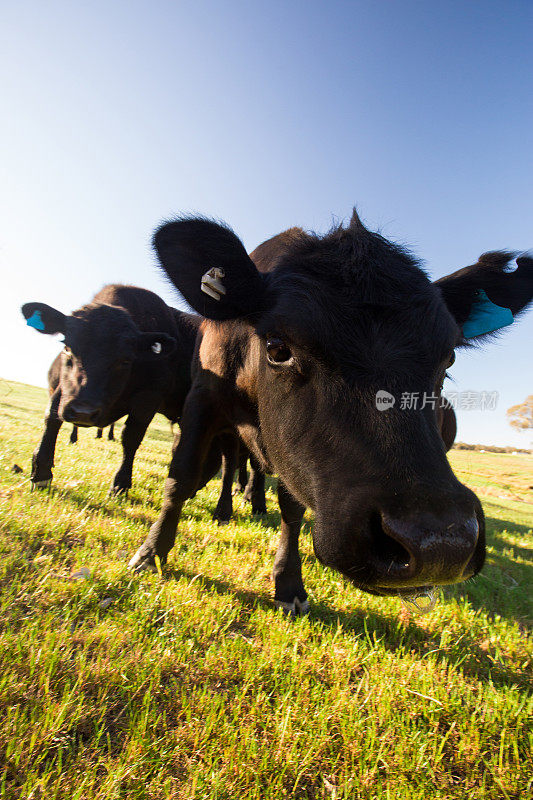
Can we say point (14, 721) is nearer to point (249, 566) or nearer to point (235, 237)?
point (249, 566)

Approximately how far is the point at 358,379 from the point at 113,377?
4274mm

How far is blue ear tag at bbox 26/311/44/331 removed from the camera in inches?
220

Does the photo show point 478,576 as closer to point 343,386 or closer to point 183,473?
point 183,473

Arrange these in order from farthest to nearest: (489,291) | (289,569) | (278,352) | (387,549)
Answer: (489,291) → (289,569) → (278,352) → (387,549)

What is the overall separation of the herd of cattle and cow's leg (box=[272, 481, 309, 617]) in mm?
11

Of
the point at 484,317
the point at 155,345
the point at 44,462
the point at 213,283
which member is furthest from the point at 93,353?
the point at 484,317

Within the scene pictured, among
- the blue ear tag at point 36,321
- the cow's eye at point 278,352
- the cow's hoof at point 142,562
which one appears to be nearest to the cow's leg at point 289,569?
the cow's hoof at point 142,562

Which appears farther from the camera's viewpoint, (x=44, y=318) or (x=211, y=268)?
(x=44, y=318)

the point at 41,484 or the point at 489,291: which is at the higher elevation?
the point at 489,291

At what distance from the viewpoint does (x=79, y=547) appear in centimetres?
302

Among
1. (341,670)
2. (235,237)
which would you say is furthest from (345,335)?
(341,670)

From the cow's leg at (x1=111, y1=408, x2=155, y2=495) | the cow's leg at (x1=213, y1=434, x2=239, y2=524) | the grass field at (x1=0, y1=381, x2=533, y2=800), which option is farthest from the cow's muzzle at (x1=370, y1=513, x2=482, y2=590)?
the cow's leg at (x1=111, y1=408, x2=155, y2=495)

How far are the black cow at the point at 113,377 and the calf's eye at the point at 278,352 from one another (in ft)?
7.06

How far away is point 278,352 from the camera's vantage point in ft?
7.57
